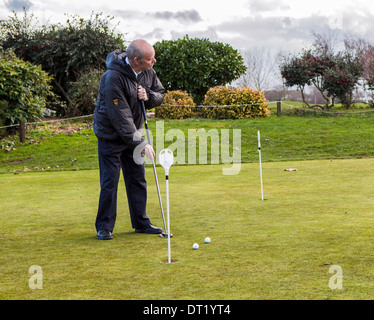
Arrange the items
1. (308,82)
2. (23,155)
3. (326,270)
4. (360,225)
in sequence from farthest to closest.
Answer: (308,82)
(23,155)
(360,225)
(326,270)

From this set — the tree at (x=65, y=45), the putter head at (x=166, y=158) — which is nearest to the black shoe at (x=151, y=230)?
the putter head at (x=166, y=158)

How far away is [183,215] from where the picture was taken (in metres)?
7.67

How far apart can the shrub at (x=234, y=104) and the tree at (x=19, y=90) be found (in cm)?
803

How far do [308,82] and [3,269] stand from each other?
3044 cm

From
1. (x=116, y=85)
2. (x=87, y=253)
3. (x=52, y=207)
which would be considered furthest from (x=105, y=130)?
(x=52, y=207)

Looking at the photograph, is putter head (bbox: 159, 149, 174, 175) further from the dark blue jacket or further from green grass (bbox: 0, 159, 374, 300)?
the dark blue jacket

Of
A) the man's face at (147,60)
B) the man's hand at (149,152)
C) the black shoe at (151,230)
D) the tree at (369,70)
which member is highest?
the tree at (369,70)

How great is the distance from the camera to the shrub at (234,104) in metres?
26.3

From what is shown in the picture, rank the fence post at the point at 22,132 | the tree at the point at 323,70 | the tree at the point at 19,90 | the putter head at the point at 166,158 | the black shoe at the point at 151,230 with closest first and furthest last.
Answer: the putter head at the point at 166,158, the black shoe at the point at 151,230, the tree at the point at 19,90, the fence post at the point at 22,132, the tree at the point at 323,70

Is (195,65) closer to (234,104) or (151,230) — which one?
(234,104)

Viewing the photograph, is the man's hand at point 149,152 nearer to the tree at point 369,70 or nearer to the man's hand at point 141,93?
the man's hand at point 141,93

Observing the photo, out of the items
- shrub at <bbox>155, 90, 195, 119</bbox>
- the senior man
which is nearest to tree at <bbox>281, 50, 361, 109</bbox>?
shrub at <bbox>155, 90, 195, 119</bbox>

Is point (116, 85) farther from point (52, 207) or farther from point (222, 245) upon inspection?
point (52, 207)

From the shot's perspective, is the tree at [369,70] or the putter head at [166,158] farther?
the tree at [369,70]
